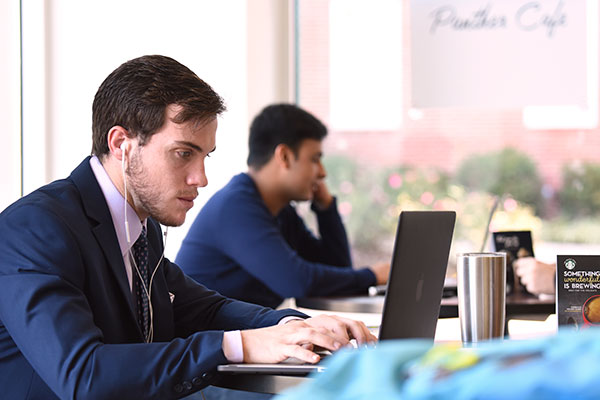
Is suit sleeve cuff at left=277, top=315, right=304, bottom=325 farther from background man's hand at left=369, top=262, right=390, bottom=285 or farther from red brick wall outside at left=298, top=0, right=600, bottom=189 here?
red brick wall outside at left=298, top=0, right=600, bottom=189

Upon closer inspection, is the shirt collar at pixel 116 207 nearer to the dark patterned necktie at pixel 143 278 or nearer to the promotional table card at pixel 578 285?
the dark patterned necktie at pixel 143 278

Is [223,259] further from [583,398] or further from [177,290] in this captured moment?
[583,398]

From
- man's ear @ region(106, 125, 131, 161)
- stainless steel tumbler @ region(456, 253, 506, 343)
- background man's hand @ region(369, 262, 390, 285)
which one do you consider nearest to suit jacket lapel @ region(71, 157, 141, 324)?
man's ear @ region(106, 125, 131, 161)

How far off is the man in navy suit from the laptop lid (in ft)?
0.42

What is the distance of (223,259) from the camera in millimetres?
3293

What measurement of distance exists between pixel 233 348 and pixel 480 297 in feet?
1.93

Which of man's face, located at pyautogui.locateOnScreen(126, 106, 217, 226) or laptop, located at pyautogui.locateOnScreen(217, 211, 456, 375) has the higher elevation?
man's face, located at pyautogui.locateOnScreen(126, 106, 217, 226)

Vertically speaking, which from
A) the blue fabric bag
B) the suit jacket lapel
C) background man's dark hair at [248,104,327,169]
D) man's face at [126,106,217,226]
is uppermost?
background man's dark hair at [248,104,327,169]

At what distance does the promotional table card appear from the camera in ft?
6.04

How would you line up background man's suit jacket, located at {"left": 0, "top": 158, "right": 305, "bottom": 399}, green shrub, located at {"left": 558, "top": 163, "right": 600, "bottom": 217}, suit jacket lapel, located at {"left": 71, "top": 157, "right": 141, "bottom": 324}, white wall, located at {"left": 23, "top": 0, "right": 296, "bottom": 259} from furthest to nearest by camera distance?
green shrub, located at {"left": 558, "top": 163, "right": 600, "bottom": 217}, white wall, located at {"left": 23, "top": 0, "right": 296, "bottom": 259}, suit jacket lapel, located at {"left": 71, "top": 157, "right": 141, "bottom": 324}, background man's suit jacket, located at {"left": 0, "top": 158, "right": 305, "bottom": 399}

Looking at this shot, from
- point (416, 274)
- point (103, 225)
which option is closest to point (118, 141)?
point (103, 225)

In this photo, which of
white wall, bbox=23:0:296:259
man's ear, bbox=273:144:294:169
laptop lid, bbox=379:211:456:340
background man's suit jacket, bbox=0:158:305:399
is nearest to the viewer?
background man's suit jacket, bbox=0:158:305:399

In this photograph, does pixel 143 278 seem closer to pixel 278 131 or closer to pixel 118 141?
pixel 118 141

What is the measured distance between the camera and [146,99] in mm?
1871
